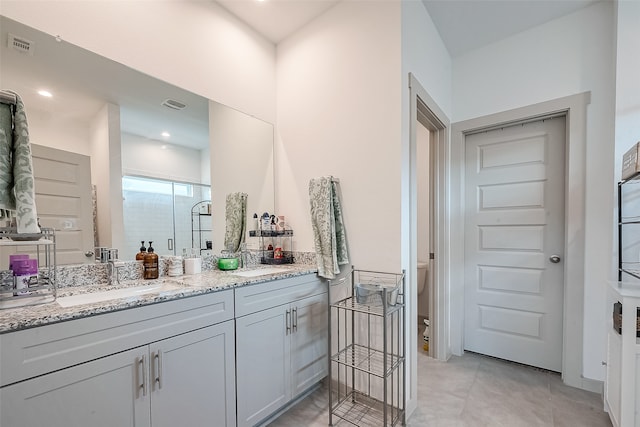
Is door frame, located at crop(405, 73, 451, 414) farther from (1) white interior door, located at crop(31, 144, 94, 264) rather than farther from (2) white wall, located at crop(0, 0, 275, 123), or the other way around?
(1) white interior door, located at crop(31, 144, 94, 264)

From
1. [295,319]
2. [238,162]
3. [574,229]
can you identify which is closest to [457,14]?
[574,229]

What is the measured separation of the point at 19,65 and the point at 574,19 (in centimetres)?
360

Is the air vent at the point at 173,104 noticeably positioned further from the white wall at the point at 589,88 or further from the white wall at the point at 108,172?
the white wall at the point at 589,88

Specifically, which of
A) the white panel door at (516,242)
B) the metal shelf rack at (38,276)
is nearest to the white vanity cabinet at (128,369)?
the metal shelf rack at (38,276)

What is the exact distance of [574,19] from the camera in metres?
2.16

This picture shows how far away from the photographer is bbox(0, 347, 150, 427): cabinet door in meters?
0.92

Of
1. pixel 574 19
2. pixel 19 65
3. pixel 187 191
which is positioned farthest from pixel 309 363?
pixel 574 19

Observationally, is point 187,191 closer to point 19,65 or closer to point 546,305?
point 19,65

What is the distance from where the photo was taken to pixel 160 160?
6.24ft

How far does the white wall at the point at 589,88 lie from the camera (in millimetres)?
2014

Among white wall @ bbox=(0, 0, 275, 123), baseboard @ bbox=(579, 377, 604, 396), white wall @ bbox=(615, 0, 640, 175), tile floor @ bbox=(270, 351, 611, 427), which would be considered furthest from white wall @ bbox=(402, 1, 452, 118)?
baseboard @ bbox=(579, 377, 604, 396)

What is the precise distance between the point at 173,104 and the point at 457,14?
2.25 metres

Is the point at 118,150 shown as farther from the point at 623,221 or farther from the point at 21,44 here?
the point at 623,221

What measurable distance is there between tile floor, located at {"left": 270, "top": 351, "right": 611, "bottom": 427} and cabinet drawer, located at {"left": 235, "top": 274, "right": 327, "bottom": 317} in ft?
2.51
